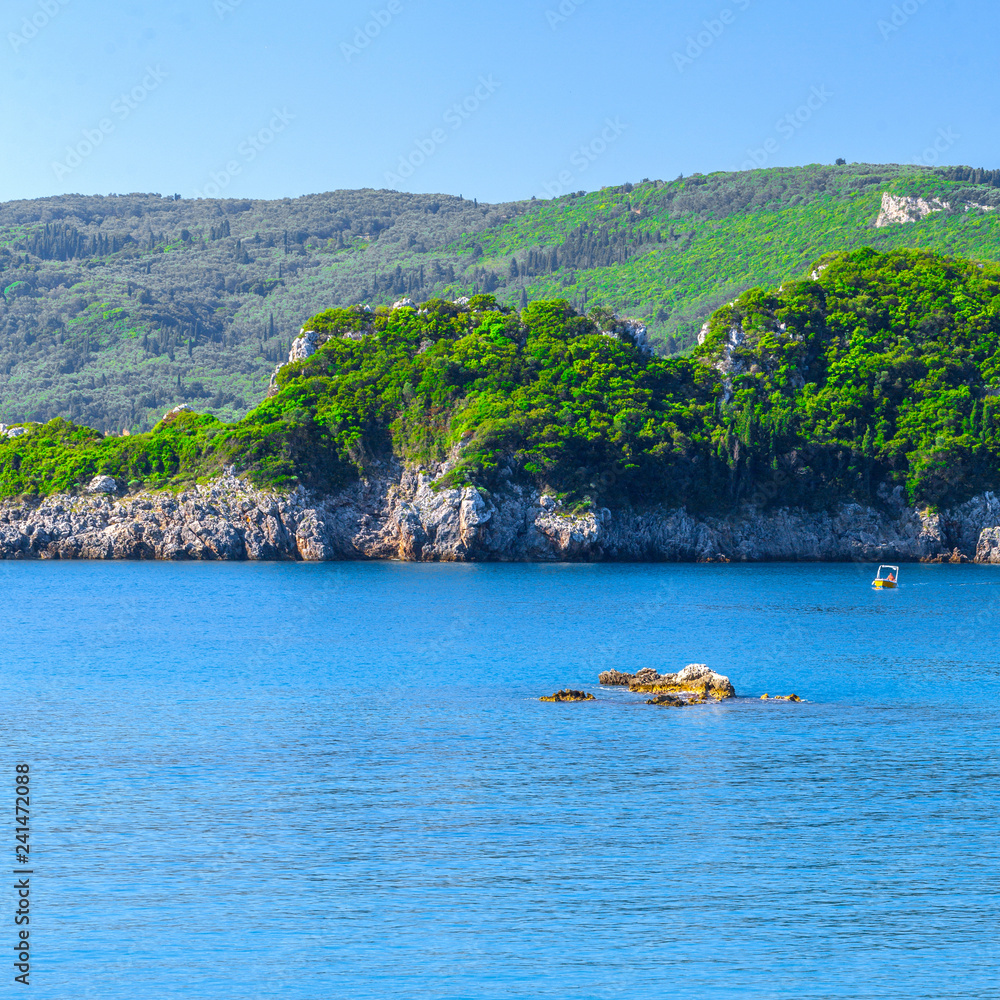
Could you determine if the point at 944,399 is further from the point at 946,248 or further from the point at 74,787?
the point at 74,787

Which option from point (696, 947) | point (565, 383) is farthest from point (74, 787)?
point (565, 383)

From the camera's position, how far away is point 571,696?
39.6 meters

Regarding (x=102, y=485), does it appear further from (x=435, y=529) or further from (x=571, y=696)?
(x=571, y=696)

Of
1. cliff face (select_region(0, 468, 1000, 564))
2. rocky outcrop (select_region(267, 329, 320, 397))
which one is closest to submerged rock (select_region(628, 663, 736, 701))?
cliff face (select_region(0, 468, 1000, 564))

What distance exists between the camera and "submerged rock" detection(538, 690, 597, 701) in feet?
129

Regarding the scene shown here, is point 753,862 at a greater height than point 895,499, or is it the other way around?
point 895,499

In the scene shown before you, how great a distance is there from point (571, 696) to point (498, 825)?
16.1 m

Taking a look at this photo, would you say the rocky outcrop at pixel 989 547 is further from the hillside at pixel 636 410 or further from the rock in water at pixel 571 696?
the rock in water at pixel 571 696

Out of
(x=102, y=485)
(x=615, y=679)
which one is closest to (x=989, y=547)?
(x=615, y=679)

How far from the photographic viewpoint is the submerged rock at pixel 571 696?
129 feet

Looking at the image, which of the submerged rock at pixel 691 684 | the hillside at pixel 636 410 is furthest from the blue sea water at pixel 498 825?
the hillside at pixel 636 410

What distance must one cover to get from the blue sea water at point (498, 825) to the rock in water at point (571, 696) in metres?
1.19

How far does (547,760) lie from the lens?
29750 mm

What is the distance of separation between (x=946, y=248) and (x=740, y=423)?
10129 cm
